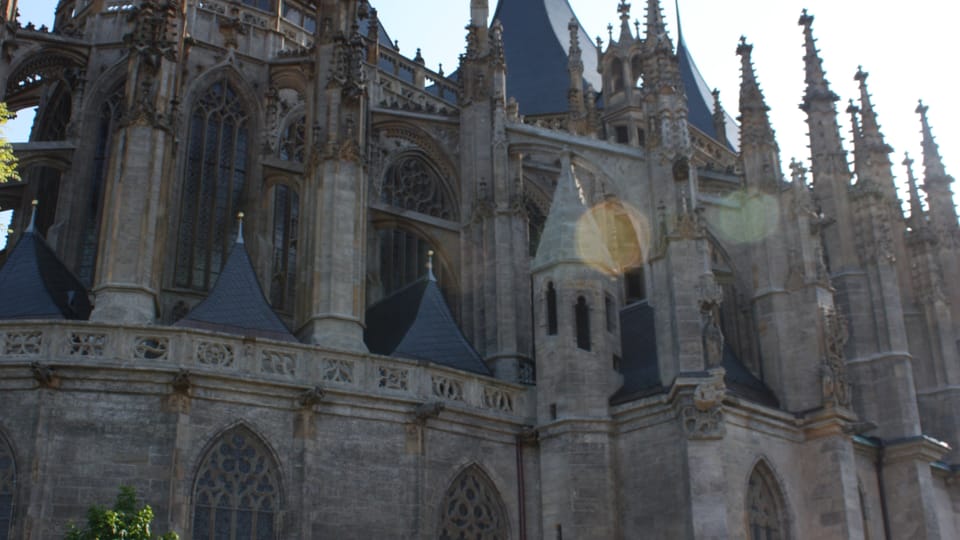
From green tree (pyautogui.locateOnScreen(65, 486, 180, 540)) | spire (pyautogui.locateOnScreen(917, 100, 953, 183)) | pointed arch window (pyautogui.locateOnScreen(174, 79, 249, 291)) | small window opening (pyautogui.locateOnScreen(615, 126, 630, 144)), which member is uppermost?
small window opening (pyautogui.locateOnScreen(615, 126, 630, 144))

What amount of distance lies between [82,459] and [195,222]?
8987 millimetres

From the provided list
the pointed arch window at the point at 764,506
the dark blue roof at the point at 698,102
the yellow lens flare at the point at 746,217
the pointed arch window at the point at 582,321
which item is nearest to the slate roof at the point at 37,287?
the pointed arch window at the point at 582,321

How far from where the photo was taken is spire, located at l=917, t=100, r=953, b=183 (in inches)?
1241

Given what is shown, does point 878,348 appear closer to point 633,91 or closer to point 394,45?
point 633,91

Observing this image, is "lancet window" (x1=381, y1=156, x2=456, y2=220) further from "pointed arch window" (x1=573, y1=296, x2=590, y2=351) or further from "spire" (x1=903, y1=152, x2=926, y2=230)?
"spire" (x1=903, y1=152, x2=926, y2=230)

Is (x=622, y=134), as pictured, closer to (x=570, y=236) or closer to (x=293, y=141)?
(x=293, y=141)

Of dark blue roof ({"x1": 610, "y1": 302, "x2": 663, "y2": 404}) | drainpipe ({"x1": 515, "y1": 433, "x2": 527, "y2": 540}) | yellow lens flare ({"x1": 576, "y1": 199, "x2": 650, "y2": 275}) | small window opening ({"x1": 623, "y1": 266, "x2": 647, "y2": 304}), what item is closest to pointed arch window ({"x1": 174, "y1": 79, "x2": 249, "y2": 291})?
yellow lens flare ({"x1": 576, "y1": 199, "x2": 650, "y2": 275})

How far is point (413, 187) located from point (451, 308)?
4.23 meters

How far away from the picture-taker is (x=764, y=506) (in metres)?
20.2

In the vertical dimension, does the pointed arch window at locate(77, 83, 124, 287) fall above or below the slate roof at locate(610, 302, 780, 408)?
above

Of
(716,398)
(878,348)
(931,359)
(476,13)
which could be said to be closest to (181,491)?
(716,398)

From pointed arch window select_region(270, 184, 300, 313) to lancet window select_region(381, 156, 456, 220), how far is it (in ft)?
6.84

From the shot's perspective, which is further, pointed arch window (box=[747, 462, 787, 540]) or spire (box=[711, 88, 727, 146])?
spire (box=[711, 88, 727, 146])

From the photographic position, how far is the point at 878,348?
84.6 feet
